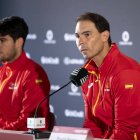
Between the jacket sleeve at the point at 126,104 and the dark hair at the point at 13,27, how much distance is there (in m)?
1.22

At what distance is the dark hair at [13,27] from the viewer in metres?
4.11

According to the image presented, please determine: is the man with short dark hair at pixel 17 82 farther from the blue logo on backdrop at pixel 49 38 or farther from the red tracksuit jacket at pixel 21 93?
the blue logo on backdrop at pixel 49 38


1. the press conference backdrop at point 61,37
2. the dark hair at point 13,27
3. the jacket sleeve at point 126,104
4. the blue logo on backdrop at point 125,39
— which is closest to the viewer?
the jacket sleeve at point 126,104

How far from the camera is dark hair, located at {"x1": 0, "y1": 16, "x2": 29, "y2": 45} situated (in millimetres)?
4113

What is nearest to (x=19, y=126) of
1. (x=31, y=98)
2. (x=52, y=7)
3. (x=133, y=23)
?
(x=31, y=98)

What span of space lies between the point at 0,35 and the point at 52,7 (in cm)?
147

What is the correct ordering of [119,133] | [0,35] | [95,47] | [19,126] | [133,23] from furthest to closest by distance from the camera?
[133,23], [0,35], [19,126], [95,47], [119,133]

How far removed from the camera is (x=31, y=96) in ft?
12.8

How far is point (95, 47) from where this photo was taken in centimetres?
342

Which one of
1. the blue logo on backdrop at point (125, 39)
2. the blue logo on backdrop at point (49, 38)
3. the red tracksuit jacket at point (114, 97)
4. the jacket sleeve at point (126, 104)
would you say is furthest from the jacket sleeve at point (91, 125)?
the blue logo on backdrop at point (49, 38)

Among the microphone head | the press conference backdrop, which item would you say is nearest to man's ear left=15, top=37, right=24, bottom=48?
the press conference backdrop

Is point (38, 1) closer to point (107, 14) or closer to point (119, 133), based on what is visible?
point (107, 14)

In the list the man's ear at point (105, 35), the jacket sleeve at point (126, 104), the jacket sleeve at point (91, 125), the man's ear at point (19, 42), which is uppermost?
the man's ear at point (105, 35)

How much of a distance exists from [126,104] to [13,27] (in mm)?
1386
